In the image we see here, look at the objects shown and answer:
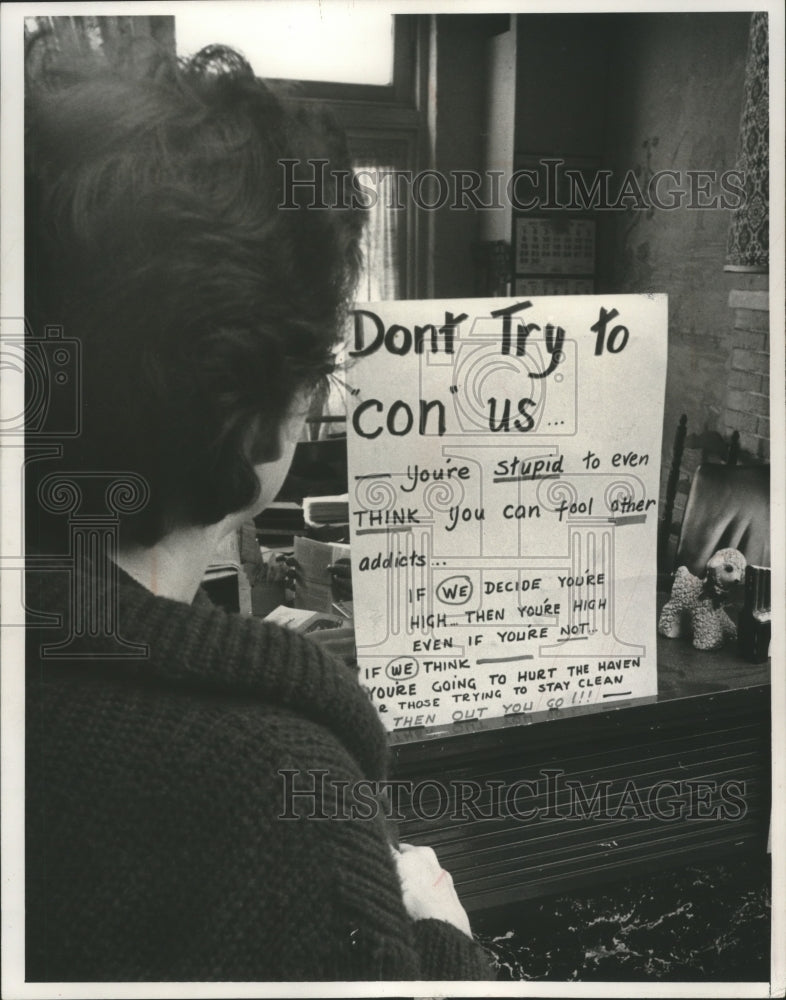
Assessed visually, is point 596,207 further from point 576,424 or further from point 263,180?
point 263,180

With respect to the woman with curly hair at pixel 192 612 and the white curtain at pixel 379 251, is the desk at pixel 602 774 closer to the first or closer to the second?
the woman with curly hair at pixel 192 612

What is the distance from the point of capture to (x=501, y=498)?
1.11 metres

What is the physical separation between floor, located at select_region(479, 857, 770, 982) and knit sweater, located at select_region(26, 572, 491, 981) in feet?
1.00

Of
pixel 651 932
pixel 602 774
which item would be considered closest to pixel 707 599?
pixel 602 774

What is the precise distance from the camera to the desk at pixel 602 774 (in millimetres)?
1116

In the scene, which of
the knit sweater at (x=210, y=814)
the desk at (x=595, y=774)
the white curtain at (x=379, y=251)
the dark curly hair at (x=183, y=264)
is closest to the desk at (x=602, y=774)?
the desk at (x=595, y=774)

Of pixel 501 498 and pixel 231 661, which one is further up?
pixel 501 498

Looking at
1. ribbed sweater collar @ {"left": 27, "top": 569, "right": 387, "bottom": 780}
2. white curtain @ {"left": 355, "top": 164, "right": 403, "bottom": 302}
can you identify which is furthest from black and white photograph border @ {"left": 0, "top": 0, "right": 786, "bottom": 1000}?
ribbed sweater collar @ {"left": 27, "top": 569, "right": 387, "bottom": 780}

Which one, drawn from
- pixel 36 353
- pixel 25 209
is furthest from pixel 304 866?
pixel 25 209

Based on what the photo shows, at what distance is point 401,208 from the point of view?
1.04 metres

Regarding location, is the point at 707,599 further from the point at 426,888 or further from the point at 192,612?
the point at 192,612

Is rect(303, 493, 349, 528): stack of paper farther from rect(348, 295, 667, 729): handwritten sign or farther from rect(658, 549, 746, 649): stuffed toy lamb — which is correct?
rect(658, 549, 746, 649): stuffed toy lamb

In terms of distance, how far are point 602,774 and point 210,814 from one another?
0.55 m

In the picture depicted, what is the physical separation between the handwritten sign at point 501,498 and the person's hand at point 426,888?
0.50 feet
